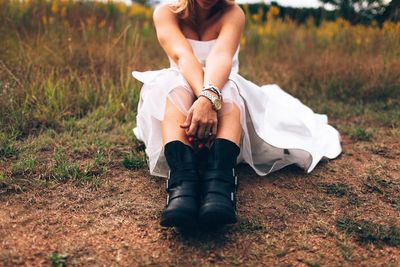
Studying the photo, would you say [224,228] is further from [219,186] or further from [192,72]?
Answer: [192,72]

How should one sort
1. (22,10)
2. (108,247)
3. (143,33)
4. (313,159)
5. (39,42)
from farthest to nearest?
1. (143,33)
2. (22,10)
3. (39,42)
4. (313,159)
5. (108,247)

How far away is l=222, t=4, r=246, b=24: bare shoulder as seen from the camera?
270cm

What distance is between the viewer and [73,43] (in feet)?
14.3

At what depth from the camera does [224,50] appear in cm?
252

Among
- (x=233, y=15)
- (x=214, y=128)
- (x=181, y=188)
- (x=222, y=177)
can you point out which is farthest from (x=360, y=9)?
(x=181, y=188)

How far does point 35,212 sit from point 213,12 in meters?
1.67

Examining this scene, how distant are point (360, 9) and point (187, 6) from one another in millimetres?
3627

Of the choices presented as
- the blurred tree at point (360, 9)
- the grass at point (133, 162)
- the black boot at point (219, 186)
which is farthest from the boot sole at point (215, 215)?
the blurred tree at point (360, 9)

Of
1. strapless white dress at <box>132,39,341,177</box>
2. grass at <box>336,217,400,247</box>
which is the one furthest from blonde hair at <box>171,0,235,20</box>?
grass at <box>336,217,400,247</box>

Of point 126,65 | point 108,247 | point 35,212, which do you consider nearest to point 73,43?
point 126,65

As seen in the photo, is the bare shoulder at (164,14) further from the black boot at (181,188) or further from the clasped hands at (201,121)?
the black boot at (181,188)

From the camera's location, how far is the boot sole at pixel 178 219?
1768 millimetres

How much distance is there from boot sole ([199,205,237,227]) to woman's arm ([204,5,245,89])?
71cm

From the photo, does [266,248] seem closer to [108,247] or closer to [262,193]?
[262,193]
